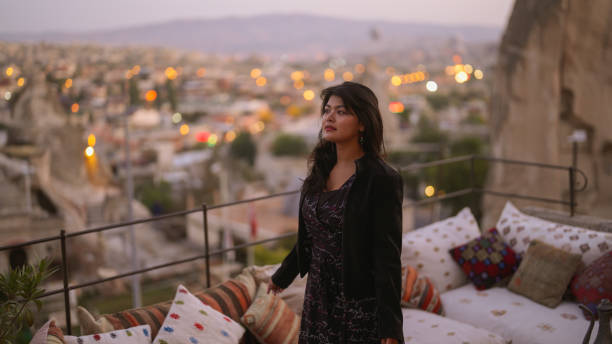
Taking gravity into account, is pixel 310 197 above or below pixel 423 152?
above

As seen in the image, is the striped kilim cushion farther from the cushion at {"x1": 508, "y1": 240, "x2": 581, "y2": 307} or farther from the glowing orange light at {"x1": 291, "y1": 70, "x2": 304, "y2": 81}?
the glowing orange light at {"x1": 291, "y1": 70, "x2": 304, "y2": 81}

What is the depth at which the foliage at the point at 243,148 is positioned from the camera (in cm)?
4603

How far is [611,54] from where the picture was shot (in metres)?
8.79

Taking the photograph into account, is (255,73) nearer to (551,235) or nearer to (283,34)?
(283,34)

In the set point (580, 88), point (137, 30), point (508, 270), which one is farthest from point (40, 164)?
point (508, 270)

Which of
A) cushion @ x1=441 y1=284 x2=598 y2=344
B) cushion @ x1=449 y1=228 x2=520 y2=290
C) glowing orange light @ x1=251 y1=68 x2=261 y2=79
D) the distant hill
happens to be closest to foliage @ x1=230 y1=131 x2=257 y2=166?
the distant hill

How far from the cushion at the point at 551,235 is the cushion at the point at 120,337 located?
2223mm

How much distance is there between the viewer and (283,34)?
153 ft

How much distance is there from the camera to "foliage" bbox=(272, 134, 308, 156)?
143ft

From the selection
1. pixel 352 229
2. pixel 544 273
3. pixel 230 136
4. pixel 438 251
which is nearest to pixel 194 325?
pixel 352 229

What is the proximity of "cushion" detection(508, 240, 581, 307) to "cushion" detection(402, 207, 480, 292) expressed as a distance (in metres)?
0.34

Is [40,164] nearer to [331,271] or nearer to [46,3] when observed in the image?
[46,3]

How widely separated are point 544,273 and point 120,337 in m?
2.21

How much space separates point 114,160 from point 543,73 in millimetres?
30886
